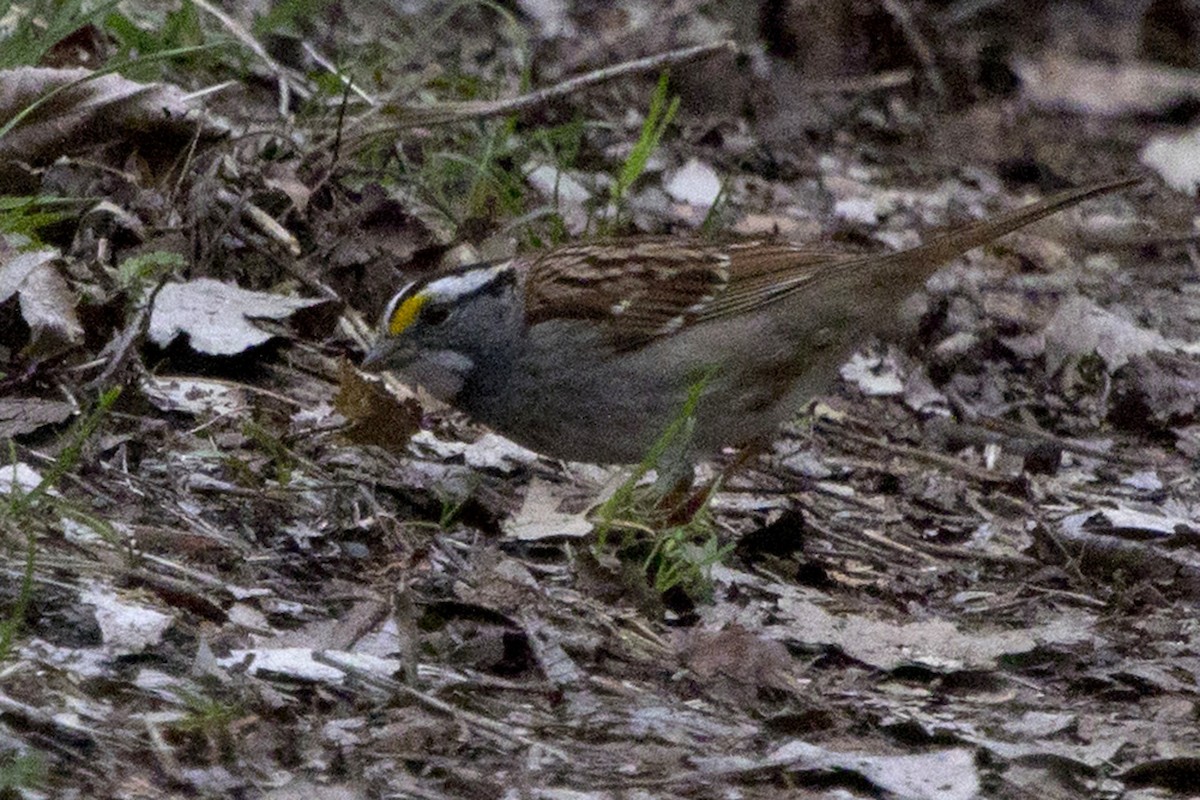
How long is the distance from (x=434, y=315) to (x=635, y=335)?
0.46m

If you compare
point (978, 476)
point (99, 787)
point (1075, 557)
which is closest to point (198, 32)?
point (978, 476)

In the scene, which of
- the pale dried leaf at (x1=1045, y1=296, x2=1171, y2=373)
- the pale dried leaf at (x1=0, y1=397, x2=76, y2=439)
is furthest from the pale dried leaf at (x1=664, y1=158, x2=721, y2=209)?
the pale dried leaf at (x1=0, y1=397, x2=76, y2=439)

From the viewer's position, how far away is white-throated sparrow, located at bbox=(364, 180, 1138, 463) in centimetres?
436

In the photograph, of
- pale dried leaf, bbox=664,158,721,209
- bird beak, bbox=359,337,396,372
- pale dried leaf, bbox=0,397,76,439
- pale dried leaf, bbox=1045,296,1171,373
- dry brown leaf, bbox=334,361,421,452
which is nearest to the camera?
pale dried leaf, bbox=0,397,76,439

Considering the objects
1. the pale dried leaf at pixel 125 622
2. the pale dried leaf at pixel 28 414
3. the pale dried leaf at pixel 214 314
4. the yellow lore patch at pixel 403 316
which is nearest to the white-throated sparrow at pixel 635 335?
the yellow lore patch at pixel 403 316

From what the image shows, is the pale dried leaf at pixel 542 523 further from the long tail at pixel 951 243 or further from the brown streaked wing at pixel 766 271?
the long tail at pixel 951 243

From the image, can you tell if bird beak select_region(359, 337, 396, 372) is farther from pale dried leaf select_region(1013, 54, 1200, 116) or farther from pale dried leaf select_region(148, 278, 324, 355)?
pale dried leaf select_region(1013, 54, 1200, 116)

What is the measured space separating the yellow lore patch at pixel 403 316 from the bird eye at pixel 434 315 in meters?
0.03

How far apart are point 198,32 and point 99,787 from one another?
3.37 metres

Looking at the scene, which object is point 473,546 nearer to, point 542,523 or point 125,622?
point 542,523

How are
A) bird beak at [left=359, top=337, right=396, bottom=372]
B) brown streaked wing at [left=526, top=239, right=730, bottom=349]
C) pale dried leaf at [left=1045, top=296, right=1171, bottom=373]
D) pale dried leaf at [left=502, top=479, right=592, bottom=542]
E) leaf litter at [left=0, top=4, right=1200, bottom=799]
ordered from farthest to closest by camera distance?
A: pale dried leaf at [left=1045, top=296, right=1171, bottom=373], brown streaked wing at [left=526, top=239, right=730, bottom=349], bird beak at [left=359, top=337, right=396, bottom=372], pale dried leaf at [left=502, top=479, right=592, bottom=542], leaf litter at [left=0, top=4, right=1200, bottom=799]

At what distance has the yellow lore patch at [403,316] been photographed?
440 cm

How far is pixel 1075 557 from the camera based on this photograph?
4.50 meters

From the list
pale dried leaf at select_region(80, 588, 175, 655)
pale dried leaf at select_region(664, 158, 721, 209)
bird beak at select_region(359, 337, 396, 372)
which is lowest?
pale dried leaf at select_region(664, 158, 721, 209)
